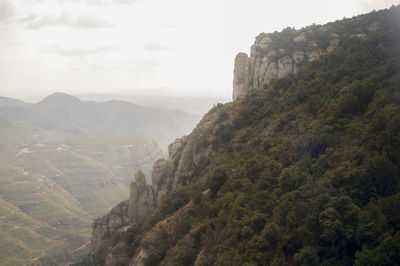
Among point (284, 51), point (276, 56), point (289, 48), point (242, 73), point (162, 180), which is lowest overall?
point (162, 180)

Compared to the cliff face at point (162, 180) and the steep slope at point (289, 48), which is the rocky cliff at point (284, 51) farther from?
the cliff face at point (162, 180)

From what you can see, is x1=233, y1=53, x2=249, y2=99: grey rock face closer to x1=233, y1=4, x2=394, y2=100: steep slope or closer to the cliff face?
x1=233, y1=4, x2=394, y2=100: steep slope

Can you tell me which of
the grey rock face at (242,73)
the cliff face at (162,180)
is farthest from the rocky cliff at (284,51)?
the cliff face at (162,180)

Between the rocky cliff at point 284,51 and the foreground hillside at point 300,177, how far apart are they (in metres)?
7.33

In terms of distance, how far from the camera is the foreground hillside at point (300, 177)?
97.6 ft

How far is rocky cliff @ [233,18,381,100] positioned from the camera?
87312 mm

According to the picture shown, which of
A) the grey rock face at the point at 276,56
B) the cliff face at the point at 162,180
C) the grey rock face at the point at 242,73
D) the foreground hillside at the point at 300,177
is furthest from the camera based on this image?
the grey rock face at the point at 242,73

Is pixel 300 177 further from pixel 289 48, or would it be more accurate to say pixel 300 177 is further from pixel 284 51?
pixel 289 48

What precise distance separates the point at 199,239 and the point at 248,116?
3776 centimetres

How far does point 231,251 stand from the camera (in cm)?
3612

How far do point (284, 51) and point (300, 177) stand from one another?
63708 millimetres

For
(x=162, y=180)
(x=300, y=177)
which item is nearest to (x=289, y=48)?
(x=162, y=180)

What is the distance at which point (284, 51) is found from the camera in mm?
93938

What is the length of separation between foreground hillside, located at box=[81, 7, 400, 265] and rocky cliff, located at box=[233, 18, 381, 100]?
7331mm
